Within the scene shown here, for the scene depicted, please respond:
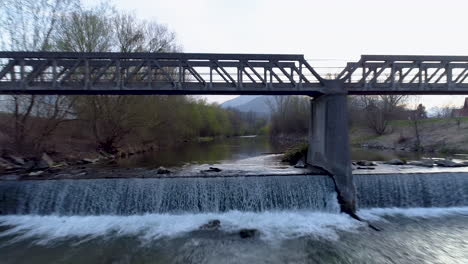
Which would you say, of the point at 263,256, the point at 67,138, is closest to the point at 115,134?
the point at 67,138

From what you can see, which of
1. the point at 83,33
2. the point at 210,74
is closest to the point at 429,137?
the point at 210,74

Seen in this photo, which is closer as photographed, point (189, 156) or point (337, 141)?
point (337, 141)

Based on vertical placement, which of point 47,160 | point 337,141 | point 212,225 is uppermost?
point 337,141

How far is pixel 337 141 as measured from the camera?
13.5 meters

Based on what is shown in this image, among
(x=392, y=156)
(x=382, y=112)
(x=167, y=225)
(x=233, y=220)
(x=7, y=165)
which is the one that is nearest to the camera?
(x=167, y=225)

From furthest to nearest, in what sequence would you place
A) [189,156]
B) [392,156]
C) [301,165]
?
[189,156] → [392,156] → [301,165]

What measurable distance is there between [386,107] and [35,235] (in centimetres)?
5125

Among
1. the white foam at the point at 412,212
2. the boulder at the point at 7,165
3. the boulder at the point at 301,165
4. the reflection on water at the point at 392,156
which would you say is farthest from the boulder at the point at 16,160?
the reflection on water at the point at 392,156

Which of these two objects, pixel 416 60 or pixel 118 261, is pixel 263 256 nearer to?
pixel 118 261

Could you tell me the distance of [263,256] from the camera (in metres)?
8.39

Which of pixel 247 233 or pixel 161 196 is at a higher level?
pixel 161 196

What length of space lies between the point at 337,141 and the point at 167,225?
9.36 meters

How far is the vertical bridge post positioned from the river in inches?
23.2

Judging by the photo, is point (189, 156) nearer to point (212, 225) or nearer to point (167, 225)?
point (167, 225)
